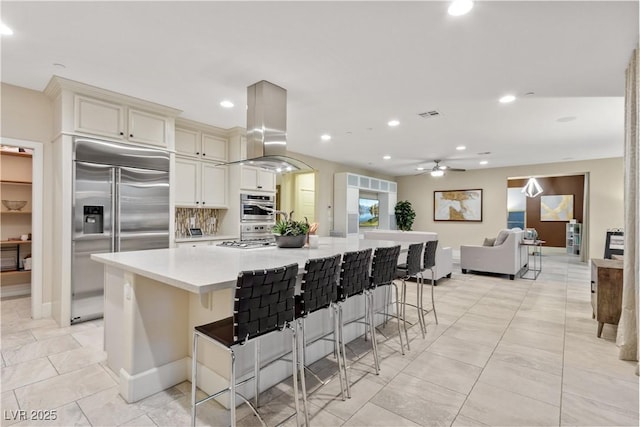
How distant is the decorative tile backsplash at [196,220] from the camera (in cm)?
488

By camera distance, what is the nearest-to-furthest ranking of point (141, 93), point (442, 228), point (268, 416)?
point (268, 416)
point (141, 93)
point (442, 228)

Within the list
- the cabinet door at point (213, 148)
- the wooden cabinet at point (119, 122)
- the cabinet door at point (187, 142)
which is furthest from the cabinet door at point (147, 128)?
the cabinet door at point (213, 148)

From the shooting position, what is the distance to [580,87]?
11.0ft

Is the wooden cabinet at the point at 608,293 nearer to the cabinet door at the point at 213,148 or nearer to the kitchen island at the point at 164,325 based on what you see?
the kitchen island at the point at 164,325

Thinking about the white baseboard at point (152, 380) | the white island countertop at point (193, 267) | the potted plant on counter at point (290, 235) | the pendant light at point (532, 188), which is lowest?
the white baseboard at point (152, 380)

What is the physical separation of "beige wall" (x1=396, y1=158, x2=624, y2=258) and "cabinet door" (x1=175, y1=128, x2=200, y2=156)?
24.9 ft

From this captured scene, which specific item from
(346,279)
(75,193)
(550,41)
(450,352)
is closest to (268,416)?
(346,279)

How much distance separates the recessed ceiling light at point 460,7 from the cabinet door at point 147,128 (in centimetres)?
354

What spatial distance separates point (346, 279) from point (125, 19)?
2.45 metres

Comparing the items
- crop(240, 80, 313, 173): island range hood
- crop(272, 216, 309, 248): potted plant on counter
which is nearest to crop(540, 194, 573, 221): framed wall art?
crop(240, 80, 313, 173): island range hood

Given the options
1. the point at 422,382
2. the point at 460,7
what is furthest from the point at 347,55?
the point at 422,382

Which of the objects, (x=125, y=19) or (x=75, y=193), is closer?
(x=125, y=19)

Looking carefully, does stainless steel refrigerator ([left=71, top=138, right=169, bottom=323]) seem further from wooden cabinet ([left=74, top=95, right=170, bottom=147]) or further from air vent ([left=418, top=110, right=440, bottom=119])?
air vent ([left=418, top=110, right=440, bottom=119])

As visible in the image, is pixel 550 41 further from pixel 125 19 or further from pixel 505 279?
pixel 505 279
